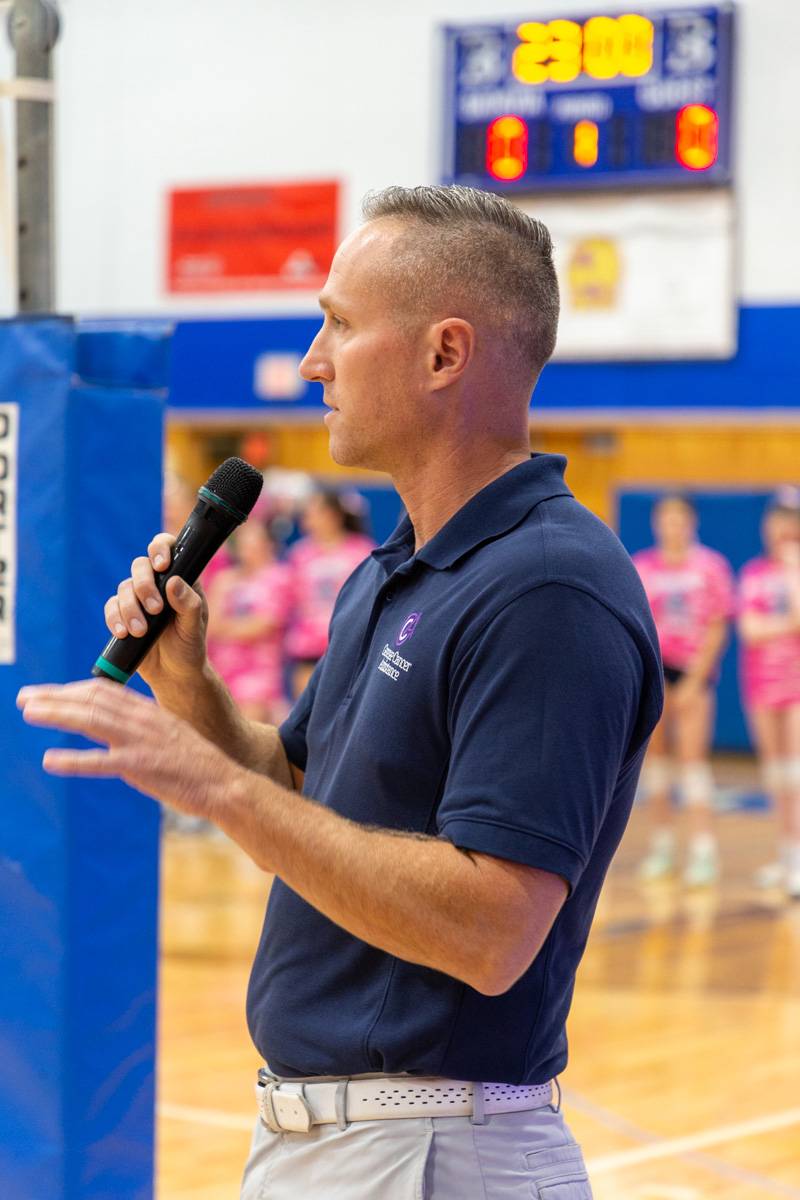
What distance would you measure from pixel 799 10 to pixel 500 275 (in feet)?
28.9

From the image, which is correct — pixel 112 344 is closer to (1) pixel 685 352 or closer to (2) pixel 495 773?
(2) pixel 495 773

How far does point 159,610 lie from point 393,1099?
0.62 meters

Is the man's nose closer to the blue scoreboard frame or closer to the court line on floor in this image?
the court line on floor

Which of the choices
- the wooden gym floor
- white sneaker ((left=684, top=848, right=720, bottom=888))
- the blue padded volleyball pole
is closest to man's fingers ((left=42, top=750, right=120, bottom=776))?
the blue padded volleyball pole

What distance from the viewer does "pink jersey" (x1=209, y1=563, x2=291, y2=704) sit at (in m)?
9.38

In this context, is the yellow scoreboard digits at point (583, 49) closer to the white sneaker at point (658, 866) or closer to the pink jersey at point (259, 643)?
the pink jersey at point (259, 643)

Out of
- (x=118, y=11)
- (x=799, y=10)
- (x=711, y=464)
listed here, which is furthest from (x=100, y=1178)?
(x=711, y=464)

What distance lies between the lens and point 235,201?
1124cm

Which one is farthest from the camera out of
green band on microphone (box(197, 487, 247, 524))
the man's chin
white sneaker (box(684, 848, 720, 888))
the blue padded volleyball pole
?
white sneaker (box(684, 848, 720, 888))

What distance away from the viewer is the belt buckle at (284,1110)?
1.84m

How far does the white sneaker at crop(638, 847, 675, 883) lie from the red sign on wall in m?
4.43

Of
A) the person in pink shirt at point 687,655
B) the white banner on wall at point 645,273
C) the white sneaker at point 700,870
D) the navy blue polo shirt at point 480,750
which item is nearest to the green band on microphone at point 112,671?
the navy blue polo shirt at point 480,750

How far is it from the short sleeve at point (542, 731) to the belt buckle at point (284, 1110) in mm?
427

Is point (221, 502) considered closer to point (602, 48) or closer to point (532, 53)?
point (602, 48)
